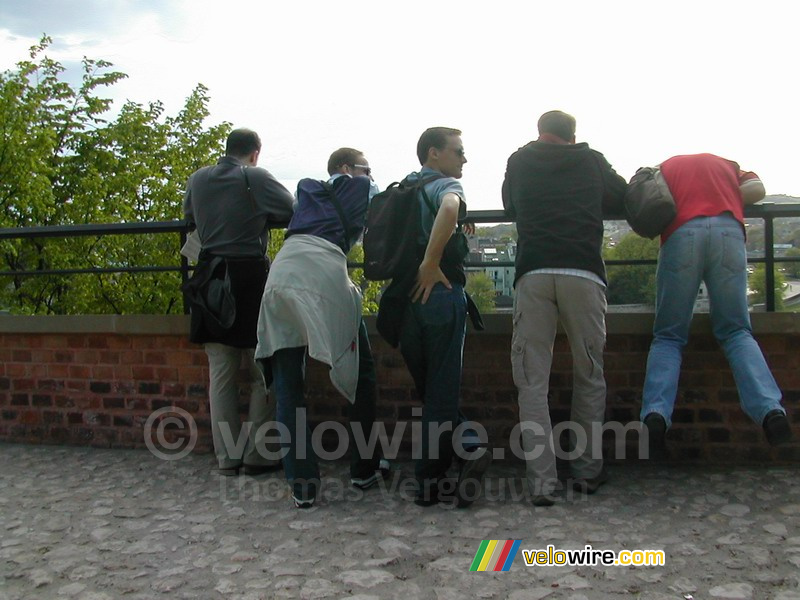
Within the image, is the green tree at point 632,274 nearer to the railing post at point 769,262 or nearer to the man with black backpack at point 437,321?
the railing post at point 769,262

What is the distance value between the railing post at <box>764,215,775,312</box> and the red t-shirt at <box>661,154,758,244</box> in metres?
0.60

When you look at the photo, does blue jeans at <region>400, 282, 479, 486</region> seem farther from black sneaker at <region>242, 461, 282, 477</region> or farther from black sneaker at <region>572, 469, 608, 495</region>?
black sneaker at <region>242, 461, 282, 477</region>

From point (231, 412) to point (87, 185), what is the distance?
2235 cm

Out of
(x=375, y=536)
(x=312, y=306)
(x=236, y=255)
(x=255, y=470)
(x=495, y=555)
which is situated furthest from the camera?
(x=255, y=470)

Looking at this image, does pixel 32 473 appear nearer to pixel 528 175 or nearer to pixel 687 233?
pixel 528 175

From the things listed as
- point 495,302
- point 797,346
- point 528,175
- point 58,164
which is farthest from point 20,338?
point 58,164

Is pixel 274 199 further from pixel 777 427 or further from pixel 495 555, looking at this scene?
pixel 777 427

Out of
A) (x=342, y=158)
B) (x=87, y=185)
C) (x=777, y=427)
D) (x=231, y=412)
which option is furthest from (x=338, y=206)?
(x=87, y=185)

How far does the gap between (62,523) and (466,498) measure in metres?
1.97

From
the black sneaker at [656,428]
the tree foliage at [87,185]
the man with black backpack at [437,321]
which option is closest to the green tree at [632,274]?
the black sneaker at [656,428]

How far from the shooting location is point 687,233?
4086 mm

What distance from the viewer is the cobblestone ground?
309 centimetres

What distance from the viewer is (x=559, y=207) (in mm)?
4023

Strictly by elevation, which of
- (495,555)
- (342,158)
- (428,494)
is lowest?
(495,555)
